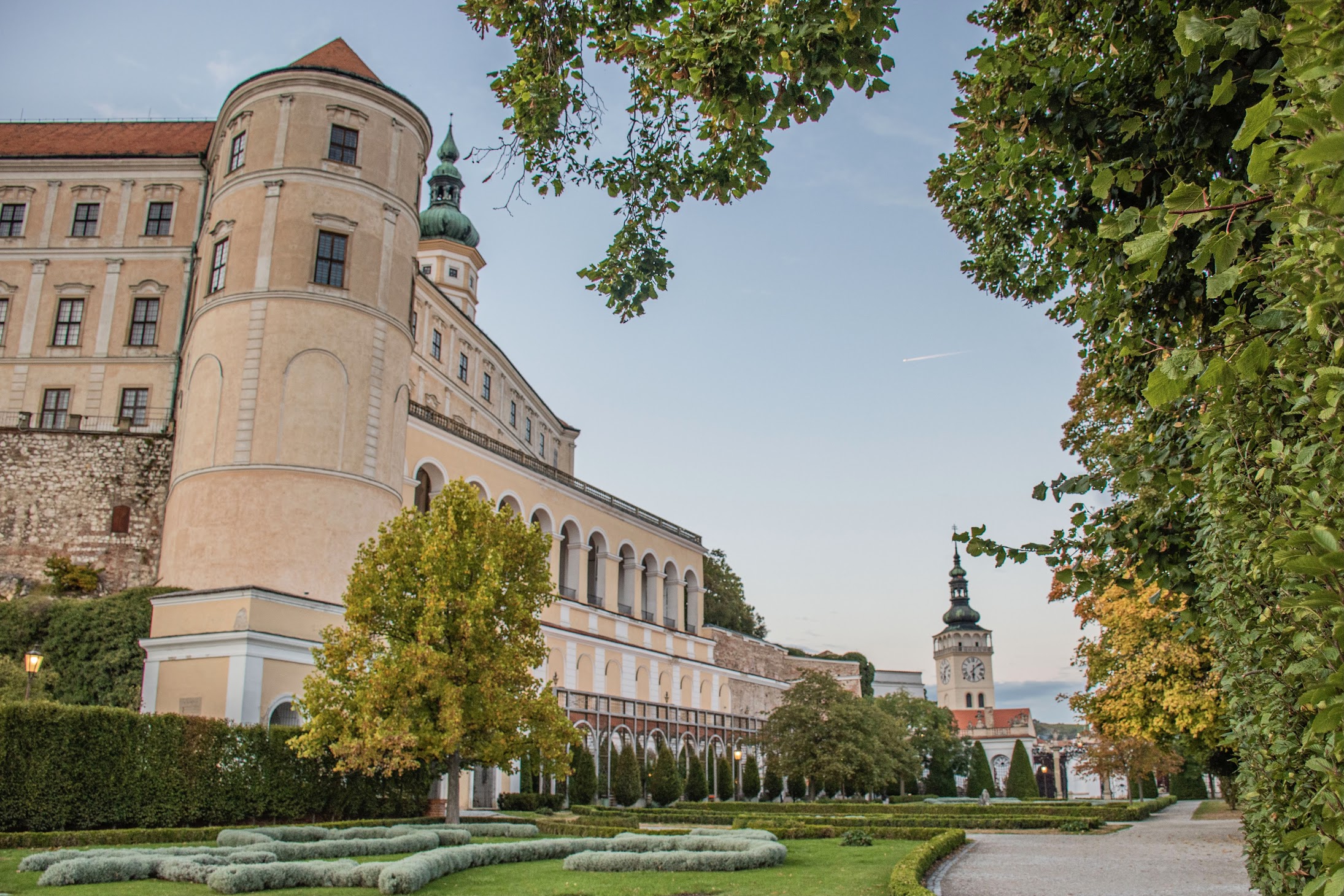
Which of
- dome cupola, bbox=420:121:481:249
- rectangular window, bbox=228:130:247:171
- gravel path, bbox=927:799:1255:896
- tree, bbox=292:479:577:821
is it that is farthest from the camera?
dome cupola, bbox=420:121:481:249

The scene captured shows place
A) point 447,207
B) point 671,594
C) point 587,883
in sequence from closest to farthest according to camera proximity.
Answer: point 587,883, point 671,594, point 447,207

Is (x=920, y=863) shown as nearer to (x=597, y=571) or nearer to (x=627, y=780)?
(x=627, y=780)

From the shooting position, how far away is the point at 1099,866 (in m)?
17.7

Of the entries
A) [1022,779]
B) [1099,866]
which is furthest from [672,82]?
[1022,779]

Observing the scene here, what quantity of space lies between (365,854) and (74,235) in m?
31.2

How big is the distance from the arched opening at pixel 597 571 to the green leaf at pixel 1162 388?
4443cm

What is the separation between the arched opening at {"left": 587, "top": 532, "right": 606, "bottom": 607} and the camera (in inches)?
1859

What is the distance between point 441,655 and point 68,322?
24809mm

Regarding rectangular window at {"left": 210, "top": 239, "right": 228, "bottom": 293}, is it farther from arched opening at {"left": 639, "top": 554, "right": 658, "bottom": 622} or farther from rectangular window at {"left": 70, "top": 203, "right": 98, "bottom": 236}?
arched opening at {"left": 639, "top": 554, "right": 658, "bottom": 622}

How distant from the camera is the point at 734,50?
18.5 ft

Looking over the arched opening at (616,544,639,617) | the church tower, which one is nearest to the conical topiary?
the arched opening at (616,544,639,617)

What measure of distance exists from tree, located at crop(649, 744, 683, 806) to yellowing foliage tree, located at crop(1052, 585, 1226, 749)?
19232 millimetres

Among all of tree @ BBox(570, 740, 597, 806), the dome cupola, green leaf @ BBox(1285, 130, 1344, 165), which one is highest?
the dome cupola

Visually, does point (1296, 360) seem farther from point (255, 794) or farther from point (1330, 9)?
point (255, 794)
